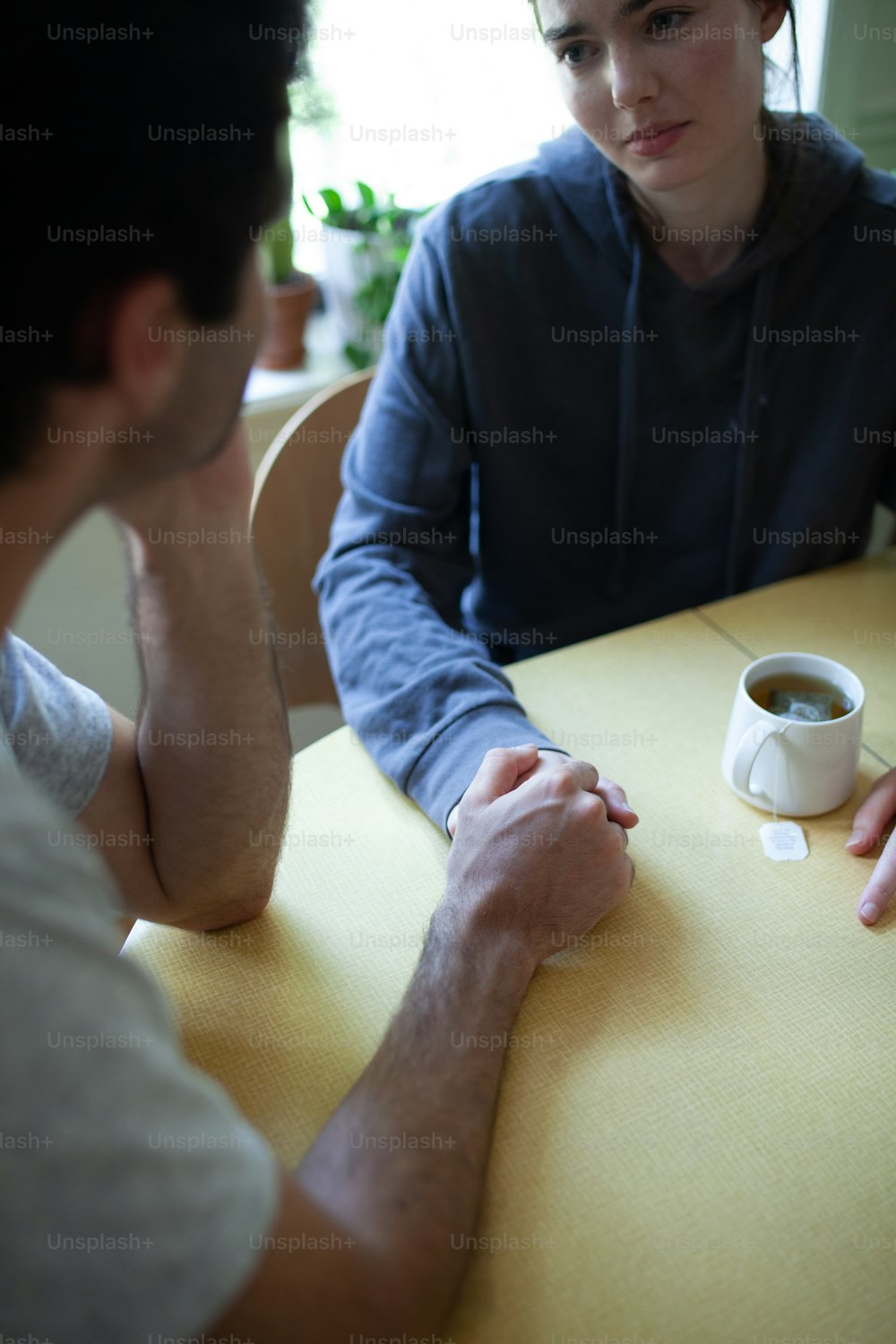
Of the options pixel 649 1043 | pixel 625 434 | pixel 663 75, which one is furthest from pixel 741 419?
pixel 649 1043

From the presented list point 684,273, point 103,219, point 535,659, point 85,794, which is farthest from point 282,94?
point 684,273

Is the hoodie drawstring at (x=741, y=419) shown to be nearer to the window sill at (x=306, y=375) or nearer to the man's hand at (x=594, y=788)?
the man's hand at (x=594, y=788)

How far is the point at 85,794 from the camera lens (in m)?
0.90

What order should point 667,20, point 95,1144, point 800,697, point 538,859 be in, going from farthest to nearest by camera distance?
point 667,20 → point 800,697 → point 538,859 → point 95,1144

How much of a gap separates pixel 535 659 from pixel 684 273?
0.57m

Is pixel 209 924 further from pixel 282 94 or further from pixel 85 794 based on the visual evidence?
pixel 282 94

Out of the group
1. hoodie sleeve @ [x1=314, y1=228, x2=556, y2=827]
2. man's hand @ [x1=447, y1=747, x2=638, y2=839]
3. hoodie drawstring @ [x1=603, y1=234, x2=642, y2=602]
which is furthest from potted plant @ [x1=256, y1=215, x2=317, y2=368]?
man's hand @ [x1=447, y1=747, x2=638, y2=839]

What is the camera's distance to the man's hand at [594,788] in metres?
0.92

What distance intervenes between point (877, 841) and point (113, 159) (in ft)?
2.57

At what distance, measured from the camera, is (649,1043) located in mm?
772

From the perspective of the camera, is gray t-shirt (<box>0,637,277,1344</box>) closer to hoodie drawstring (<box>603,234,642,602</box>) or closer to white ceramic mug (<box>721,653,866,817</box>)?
white ceramic mug (<box>721,653,866,817</box>)

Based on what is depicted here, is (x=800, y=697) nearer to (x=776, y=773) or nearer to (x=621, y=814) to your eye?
(x=776, y=773)

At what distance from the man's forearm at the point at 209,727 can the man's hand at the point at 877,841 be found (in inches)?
19.5

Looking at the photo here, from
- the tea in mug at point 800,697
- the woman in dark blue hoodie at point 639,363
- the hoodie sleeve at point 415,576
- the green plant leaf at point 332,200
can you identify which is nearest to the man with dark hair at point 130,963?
the hoodie sleeve at point 415,576
